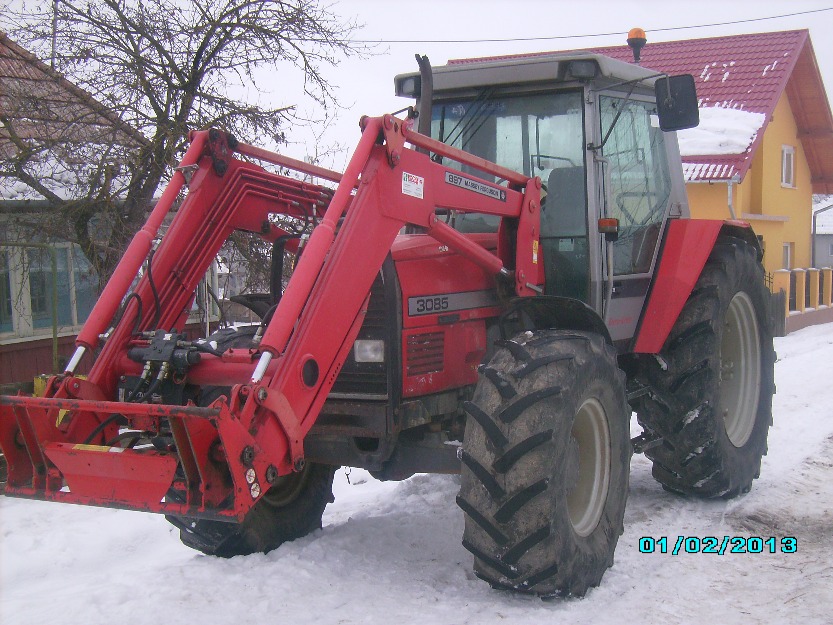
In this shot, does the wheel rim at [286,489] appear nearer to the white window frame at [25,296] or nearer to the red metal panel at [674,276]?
the red metal panel at [674,276]

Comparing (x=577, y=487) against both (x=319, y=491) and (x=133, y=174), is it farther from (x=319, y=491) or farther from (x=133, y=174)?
(x=133, y=174)

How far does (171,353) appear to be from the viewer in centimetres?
365

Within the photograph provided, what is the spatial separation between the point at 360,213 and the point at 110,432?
55.8 inches

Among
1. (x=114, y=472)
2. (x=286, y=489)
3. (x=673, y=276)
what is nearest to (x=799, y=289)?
(x=673, y=276)

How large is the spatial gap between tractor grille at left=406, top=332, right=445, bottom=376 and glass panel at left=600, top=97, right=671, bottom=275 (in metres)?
1.29

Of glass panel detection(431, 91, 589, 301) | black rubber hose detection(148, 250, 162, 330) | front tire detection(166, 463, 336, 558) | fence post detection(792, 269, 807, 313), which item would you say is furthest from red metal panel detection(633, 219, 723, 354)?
fence post detection(792, 269, 807, 313)

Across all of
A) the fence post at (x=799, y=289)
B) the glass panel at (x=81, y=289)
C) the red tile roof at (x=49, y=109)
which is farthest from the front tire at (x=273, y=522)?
the fence post at (x=799, y=289)

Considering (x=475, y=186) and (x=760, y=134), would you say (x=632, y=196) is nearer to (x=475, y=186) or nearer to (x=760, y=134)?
(x=475, y=186)

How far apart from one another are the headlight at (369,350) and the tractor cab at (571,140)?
1.07 metres

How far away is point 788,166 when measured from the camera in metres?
19.9

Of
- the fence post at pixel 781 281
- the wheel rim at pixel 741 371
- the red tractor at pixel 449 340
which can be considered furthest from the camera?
the fence post at pixel 781 281

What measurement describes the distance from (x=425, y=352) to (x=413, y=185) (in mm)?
898

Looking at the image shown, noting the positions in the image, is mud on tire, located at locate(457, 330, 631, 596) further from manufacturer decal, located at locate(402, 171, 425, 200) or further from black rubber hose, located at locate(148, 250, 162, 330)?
black rubber hose, located at locate(148, 250, 162, 330)

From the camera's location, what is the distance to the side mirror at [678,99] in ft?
14.9
